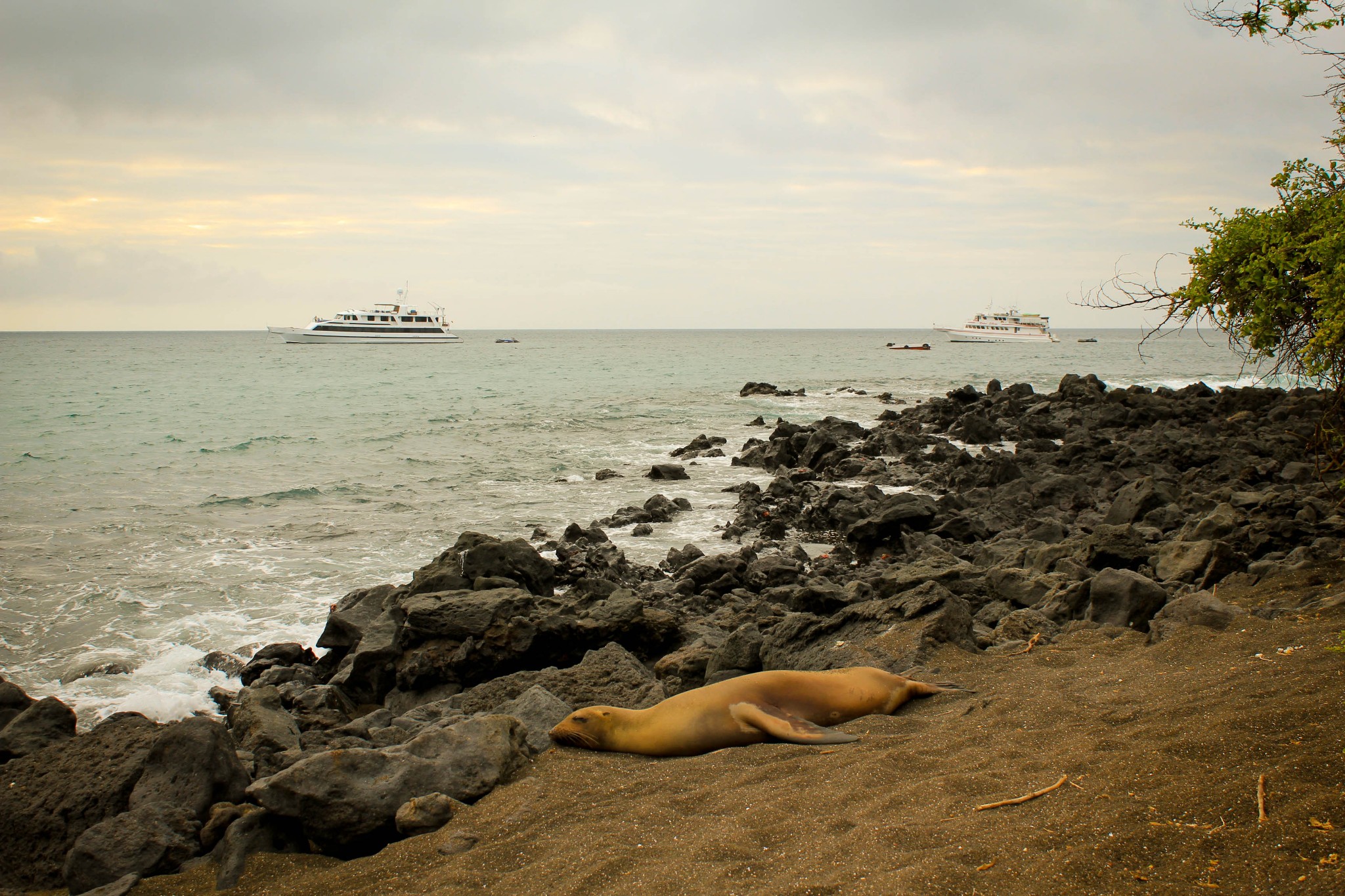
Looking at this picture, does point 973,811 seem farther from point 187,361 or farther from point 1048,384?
point 187,361

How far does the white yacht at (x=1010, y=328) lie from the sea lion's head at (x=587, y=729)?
329 feet

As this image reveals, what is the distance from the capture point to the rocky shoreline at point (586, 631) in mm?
4574

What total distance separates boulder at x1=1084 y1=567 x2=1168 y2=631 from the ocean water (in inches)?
106

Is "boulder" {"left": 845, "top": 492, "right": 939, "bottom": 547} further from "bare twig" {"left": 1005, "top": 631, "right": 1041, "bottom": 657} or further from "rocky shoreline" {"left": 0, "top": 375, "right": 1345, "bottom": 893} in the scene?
"bare twig" {"left": 1005, "top": 631, "right": 1041, "bottom": 657}

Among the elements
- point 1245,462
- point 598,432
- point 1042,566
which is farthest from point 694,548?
point 598,432

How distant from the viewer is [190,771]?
492 cm

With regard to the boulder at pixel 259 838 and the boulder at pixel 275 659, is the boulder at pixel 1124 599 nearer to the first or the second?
the boulder at pixel 259 838

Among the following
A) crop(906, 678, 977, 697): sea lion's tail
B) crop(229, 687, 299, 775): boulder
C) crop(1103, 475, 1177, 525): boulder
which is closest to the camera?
crop(906, 678, 977, 697): sea lion's tail

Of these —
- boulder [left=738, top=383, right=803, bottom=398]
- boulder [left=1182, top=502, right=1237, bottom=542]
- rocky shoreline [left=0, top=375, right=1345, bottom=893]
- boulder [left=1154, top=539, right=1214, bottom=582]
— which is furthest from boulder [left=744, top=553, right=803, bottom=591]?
boulder [left=738, top=383, right=803, bottom=398]

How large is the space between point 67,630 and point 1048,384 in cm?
4785

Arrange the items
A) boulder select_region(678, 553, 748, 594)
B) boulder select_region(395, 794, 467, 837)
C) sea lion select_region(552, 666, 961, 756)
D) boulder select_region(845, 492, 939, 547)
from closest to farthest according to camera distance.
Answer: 1. boulder select_region(395, 794, 467, 837)
2. sea lion select_region(552, 666, 961, 756)
3. boulder select_region(678, 553, 748, 594)
4. boulder select_region(845, 492, 939, 547)

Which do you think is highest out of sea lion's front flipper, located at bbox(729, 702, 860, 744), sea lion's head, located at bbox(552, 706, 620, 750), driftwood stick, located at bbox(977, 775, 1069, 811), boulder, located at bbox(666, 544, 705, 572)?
driftwood stick, located at bbox(977, 775, 1069, 811)

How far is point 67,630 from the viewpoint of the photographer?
32.2ft

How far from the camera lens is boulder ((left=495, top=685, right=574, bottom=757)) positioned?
5289 mm
